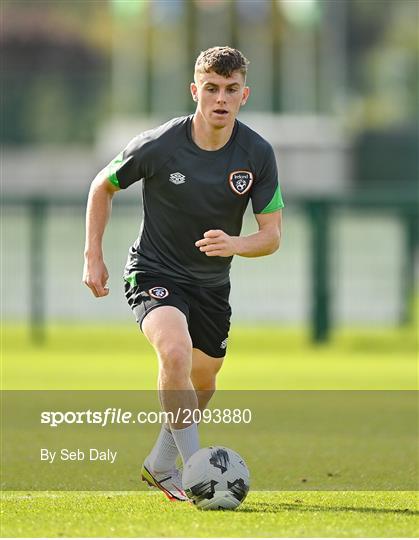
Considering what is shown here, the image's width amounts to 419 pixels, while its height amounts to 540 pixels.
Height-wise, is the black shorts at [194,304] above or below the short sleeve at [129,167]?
below

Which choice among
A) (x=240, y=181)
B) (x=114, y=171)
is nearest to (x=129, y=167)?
(x=114, y=171)

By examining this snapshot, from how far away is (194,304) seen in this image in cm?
848

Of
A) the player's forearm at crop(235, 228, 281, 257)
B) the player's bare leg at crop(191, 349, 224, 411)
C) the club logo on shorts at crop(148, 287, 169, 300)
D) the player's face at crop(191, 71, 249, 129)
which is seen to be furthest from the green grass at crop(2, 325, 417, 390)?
the player's face at crop(191, 71, 249, 129)

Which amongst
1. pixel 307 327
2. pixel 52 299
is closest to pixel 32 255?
pixel 52 299

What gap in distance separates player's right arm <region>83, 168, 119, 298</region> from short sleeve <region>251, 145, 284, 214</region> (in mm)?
750

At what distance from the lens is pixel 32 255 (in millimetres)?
20734

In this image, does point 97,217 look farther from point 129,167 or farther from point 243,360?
point 243,360

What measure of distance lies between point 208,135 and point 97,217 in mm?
725

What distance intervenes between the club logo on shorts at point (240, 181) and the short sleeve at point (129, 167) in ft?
1.58

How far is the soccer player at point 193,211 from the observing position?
8133 mm

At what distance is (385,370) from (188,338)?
9233mm

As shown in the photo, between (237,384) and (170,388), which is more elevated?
(170,388)

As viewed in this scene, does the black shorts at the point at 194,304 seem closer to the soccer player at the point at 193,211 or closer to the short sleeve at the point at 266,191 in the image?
the soccer player at the point at 193,211

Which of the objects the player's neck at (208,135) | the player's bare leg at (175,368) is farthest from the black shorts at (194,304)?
the player's neck at (208,135)
